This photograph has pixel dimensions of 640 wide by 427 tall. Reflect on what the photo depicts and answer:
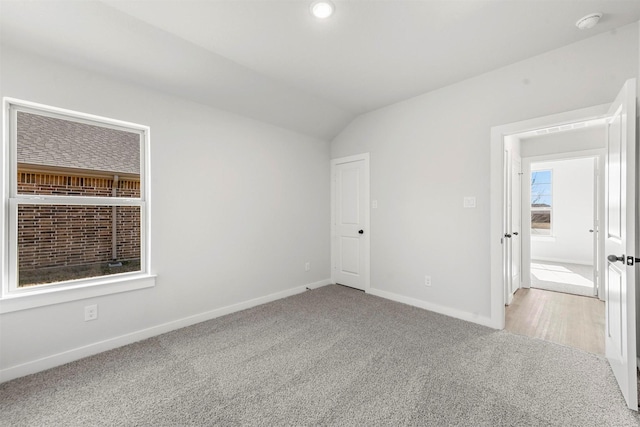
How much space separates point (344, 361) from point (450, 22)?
2765mm

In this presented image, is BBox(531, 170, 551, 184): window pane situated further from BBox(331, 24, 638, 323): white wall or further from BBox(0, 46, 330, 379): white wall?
BBox(0, 46, 330, 379): white wall

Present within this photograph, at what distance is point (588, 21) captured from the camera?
2.04 meters

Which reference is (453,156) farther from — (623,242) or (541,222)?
(541,222)

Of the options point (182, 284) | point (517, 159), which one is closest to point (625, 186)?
point (517, 159)

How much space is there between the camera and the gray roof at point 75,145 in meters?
2.16

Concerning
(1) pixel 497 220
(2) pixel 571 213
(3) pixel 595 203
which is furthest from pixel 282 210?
(2) pixel 571 213

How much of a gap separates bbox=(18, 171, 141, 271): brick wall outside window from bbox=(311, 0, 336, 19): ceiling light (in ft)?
7.30

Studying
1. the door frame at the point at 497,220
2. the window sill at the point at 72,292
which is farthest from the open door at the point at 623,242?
the window sill at the point at 72,292

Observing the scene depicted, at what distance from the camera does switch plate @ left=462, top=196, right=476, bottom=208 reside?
2.99 meters

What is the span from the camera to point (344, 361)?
223 centimetres

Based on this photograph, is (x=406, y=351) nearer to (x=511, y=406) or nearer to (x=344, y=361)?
(x=344, y=361)

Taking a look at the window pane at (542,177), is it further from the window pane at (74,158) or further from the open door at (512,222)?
the window pane at (74,158)

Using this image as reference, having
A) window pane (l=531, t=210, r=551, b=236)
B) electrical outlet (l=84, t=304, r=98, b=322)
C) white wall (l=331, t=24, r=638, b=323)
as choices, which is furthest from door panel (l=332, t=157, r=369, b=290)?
window pane (l=531, t=210, r=551, b=236)

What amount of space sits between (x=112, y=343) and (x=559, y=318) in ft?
15.0
